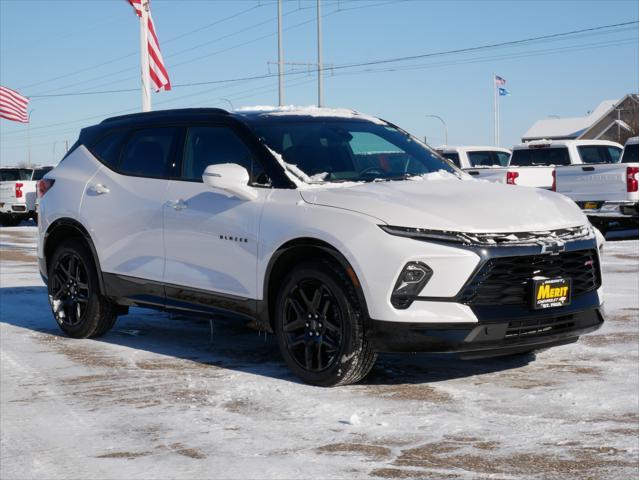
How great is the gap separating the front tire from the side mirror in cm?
66

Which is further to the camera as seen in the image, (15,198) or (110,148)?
(15,198)

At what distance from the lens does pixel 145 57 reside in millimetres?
17984

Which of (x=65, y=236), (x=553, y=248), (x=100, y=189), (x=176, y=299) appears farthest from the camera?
(x=65, y=236)

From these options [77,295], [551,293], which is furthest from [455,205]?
[77,295]

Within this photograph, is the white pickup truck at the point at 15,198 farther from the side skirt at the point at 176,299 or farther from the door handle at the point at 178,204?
the door handle at the point at 178,204

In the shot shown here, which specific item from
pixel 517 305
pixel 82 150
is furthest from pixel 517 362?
pixel 82 150

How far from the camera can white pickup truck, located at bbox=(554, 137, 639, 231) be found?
17.9 m

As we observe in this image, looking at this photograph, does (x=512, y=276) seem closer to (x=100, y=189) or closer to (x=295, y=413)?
(x=295, y=413)

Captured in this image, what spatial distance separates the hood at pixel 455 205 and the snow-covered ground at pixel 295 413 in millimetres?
1002

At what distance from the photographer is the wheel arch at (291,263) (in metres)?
5.87

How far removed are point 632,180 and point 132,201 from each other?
1249cm

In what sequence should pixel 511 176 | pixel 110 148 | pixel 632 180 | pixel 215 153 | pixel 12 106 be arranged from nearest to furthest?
pixel 215 153, pixel 110 148, pixel 632 180, pixel 511 176, pixel 12 106

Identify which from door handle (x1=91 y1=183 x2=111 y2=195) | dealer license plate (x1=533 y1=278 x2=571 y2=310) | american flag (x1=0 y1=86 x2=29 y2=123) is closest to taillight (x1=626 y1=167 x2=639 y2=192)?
door handle (x1=91 y1=183 x2=111 y2=195)

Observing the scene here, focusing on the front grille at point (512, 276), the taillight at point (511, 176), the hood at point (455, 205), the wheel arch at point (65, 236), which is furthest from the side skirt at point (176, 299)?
the taillight at point (511, 176)
